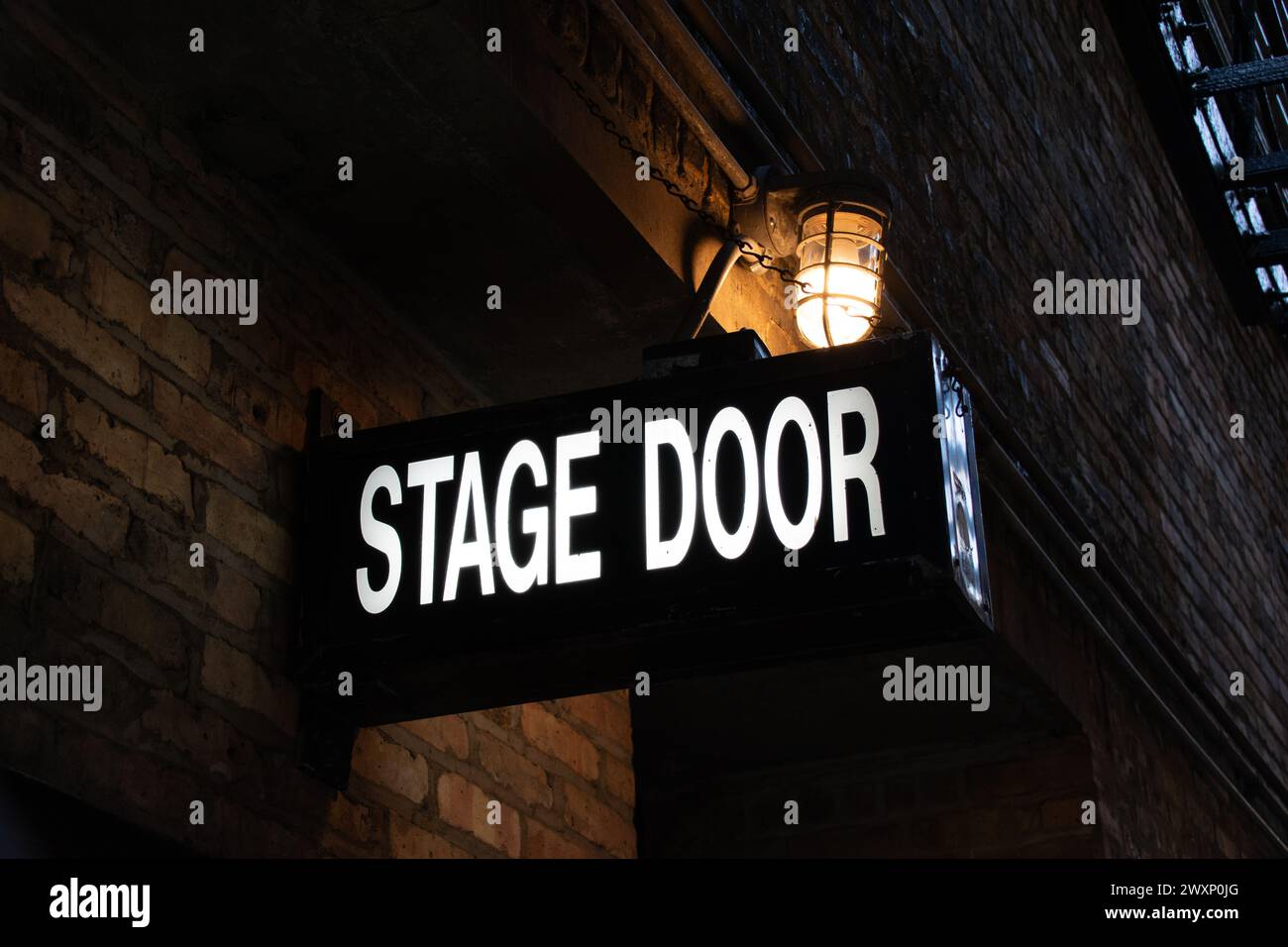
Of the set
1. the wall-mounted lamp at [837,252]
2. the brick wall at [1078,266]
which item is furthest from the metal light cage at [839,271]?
the brick wall at [1078,266]

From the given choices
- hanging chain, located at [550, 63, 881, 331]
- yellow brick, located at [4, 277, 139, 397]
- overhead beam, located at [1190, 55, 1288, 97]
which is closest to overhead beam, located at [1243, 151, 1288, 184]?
overhead beam, located at [1190, 55, 1288, 97]

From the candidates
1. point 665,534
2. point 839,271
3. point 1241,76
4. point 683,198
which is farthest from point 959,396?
point 1241,76

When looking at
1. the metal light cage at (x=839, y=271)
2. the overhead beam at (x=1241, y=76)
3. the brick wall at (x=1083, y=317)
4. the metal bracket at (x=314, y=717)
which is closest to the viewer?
the metal bracket at (x=314, y=717)

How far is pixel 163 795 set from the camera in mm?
3199

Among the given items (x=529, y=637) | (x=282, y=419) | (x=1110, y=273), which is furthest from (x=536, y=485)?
(x=1110, y=273)

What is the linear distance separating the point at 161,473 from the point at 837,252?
1.75 meters

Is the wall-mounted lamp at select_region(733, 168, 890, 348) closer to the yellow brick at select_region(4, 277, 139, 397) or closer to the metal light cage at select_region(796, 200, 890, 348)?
the metal light cage at select_region(796, 200, 890, 348)

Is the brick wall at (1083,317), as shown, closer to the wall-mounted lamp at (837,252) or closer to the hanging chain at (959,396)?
the wall-mounted lamp at (837,252)

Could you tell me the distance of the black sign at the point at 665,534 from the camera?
126 inches

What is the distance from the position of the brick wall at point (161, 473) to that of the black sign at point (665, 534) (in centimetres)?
23

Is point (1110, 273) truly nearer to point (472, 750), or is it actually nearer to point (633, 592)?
point (472, 750)

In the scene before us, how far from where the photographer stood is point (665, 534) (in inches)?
129

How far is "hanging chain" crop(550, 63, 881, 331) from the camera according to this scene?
390 cm

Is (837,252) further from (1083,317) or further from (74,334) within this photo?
(1083,317)
